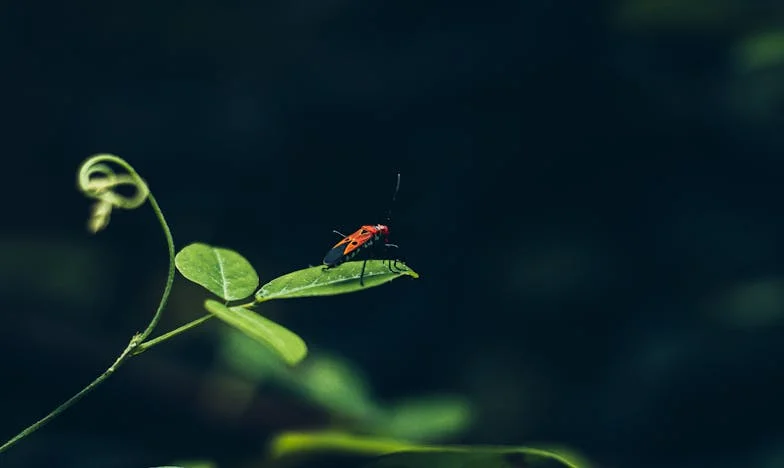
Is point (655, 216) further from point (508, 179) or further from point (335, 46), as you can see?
point (335, 46)

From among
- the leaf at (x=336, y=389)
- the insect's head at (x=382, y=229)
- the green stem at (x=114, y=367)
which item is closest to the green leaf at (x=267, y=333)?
the green stem at (x=114, y=367)

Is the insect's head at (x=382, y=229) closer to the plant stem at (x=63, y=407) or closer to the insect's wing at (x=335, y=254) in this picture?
the insect's wing at (x=335, y=254)

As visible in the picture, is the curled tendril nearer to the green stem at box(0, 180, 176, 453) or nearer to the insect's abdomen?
the green stem at box(0, 180, 176, 453)

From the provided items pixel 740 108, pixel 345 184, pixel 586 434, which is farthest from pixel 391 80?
pixel 586 434

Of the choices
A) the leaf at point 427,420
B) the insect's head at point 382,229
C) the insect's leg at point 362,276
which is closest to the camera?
the insect's leg at point 362,276

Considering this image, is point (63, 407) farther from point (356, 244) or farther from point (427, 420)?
point (427, 420)

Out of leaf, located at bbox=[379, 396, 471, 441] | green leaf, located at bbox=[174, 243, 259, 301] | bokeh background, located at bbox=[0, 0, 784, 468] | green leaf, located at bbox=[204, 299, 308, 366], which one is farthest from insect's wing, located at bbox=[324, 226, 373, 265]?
bokeh background, located at bbox=[0, 0, 784, 468]

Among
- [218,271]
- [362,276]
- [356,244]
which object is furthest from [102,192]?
[356,244]
